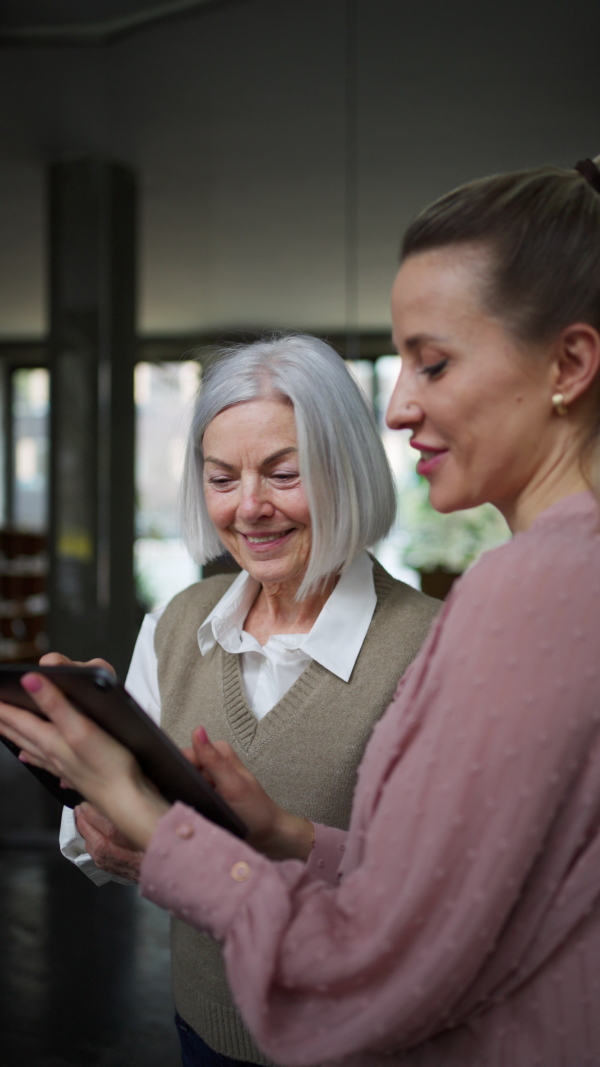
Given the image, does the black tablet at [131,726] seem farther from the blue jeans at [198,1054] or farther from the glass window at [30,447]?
the glass window at [30,447]

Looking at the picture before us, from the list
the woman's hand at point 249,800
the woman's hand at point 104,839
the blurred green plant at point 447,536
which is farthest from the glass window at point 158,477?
the woman's hand at point 249,800

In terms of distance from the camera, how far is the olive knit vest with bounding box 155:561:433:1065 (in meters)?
1.42

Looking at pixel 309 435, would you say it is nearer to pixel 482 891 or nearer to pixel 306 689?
pixel 306 689

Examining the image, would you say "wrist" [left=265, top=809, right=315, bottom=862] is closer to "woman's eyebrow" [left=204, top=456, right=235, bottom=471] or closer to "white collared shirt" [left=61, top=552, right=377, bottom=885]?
"white collared shirt" [left=61, top=552, right=377, bottom=885]

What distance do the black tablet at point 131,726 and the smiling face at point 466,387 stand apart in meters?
0.36

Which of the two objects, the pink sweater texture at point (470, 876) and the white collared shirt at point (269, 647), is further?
the white collared shirt at point (269, 647)

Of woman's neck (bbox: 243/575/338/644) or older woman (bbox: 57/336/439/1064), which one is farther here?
woman's neck (bbox: 243/575/338/644)

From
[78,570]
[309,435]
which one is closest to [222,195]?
[78,570]

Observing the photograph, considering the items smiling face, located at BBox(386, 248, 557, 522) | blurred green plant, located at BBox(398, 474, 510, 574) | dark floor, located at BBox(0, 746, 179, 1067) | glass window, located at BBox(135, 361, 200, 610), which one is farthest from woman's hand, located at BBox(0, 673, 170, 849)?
glass window, located at BBox(135, 361, 200, 610)

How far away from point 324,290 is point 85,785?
384cm

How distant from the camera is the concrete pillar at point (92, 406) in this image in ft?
16.4

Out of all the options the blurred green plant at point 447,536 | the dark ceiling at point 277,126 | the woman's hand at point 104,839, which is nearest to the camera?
the woman's hand at point 104,839

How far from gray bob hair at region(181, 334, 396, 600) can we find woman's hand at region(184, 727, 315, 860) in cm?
47

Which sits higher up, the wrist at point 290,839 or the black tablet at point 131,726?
the black tablet at point 131,726
